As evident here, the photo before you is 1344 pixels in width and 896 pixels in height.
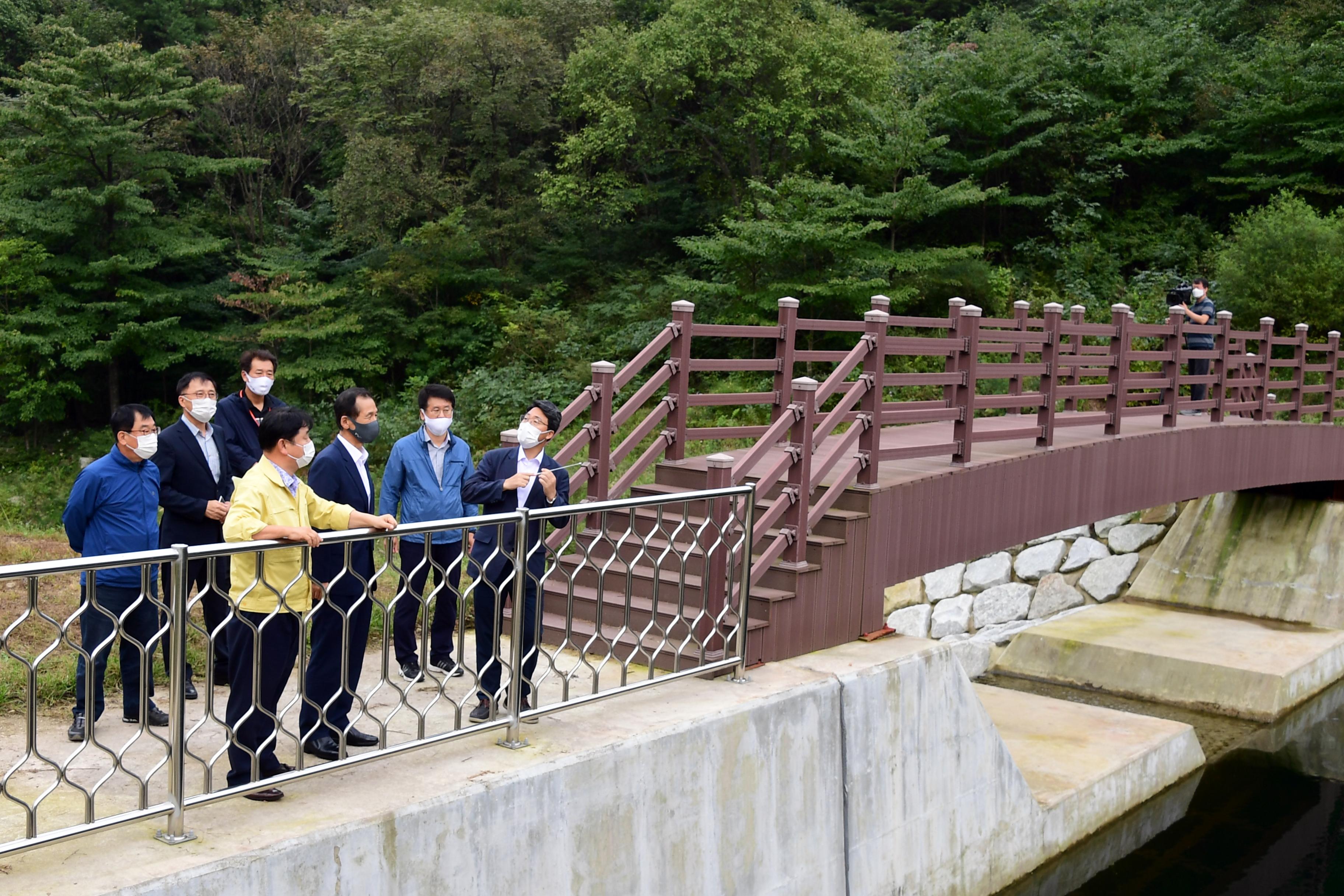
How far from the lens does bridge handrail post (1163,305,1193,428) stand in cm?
1069

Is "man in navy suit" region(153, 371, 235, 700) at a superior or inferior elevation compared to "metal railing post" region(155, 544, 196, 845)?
superior

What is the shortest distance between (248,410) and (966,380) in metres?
4.85

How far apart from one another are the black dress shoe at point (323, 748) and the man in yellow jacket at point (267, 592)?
0.35 metres

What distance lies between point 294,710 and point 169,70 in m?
25.1

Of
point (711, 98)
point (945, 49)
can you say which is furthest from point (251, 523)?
point (945, 49)

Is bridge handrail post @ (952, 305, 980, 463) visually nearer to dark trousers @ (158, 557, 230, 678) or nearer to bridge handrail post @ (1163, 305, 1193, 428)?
bridge handrail post @ (1163, 305, 1193, 428)

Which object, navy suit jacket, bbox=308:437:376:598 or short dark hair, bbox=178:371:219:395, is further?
short dark hair, bbox=178:371:219:395

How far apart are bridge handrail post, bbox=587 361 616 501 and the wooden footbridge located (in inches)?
0.5

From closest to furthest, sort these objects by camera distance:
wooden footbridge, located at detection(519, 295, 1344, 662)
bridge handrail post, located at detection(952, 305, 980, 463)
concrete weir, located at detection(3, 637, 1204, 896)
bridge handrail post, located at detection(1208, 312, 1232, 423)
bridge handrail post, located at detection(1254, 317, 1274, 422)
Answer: concrete weir, located at detection(3, 637, 1204, 896) → wooden footbridge, located at detection(519, 295, 1344, 662) → bridge handrail post, located at detection(952, 305, 980, 463) → bridge handrail post, located at detection(1208, 312, 1232, 423) → bridge handrail post, located at detection(1254, 317, 1274, 422)

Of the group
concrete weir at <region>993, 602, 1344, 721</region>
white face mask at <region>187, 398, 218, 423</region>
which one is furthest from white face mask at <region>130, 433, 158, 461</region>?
concrete weir at <region>993, 602, 1344, 721</region>

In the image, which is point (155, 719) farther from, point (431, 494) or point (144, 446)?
point (431, 494)

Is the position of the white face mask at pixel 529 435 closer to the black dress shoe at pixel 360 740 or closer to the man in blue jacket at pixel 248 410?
the man in blue jacket at pixel 248 410

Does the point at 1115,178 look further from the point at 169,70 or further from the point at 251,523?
the point at 251,523

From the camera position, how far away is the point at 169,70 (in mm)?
26422
